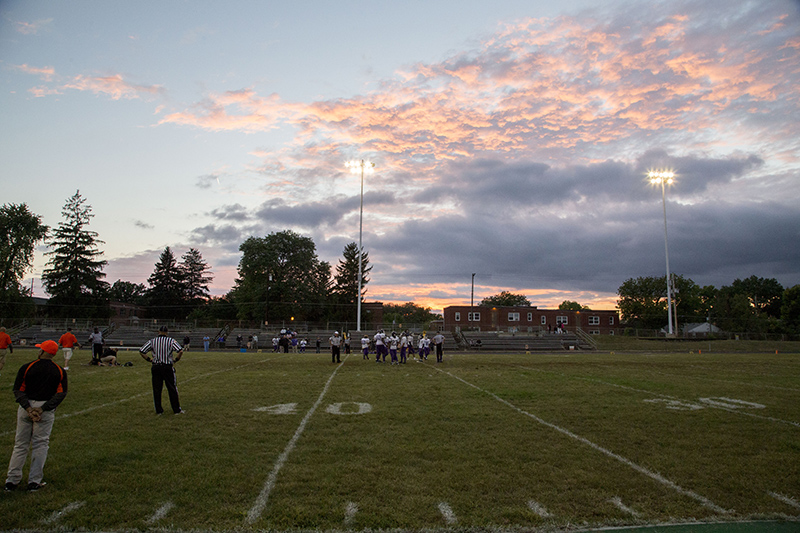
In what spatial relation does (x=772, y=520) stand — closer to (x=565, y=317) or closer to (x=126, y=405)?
(x=126, y=405)

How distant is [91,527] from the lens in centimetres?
420

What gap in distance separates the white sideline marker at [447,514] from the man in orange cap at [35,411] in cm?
438

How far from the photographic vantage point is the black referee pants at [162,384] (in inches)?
364

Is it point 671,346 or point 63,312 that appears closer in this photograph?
point 671,346

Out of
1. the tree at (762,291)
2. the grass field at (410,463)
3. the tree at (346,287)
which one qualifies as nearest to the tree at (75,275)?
the tree at (346,287)

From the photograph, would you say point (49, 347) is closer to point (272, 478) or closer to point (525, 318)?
point (272, 478)

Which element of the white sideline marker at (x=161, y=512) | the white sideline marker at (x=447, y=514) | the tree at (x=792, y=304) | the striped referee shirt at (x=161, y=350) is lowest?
the white sideline marker at (x=447, y=514)

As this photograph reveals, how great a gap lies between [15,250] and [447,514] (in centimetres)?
6482

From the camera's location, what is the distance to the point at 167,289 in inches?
3546

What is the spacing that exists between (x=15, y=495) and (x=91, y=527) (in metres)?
1.44

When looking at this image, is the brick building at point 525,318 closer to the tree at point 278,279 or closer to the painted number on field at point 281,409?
the tree at point 278,279

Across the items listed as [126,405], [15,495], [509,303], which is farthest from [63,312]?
[509,303]

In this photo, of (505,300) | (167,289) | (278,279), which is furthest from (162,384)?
(505,300)

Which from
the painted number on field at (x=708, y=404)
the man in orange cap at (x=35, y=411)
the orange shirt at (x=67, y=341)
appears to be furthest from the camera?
the orange shirt at (x=67, y=341)
